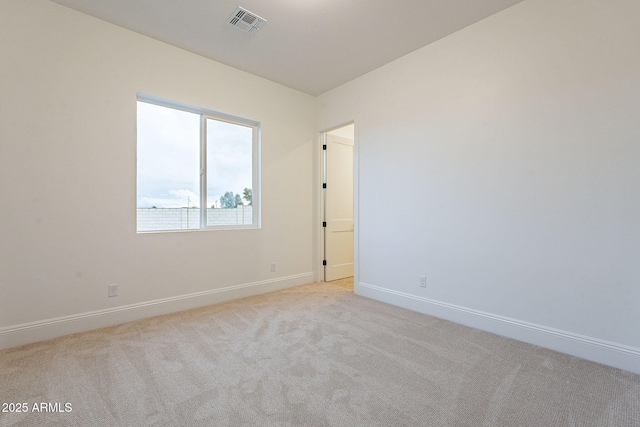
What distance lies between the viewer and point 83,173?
8.58ft

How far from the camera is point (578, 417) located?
1.51 meters

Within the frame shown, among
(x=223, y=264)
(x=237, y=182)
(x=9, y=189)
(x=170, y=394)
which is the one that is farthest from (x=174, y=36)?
(x=170, y=394)

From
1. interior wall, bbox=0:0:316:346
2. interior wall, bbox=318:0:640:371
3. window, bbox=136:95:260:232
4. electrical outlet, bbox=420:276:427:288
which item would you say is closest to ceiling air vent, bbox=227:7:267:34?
interior wall, bbox=0:0:316:346

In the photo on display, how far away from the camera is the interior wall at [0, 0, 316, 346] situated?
91.5 inches

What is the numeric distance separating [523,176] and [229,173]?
3240 millimetres

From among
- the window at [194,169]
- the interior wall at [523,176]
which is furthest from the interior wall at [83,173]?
the interior wall at [523,176]

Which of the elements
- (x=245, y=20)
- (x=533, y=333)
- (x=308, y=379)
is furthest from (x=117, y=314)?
(x=533, y=333)

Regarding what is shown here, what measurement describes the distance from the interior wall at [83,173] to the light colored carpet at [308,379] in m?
0.43

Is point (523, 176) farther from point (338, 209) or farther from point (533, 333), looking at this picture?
point (338, 209)

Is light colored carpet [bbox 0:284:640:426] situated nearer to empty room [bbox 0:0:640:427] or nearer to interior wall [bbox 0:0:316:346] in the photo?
empty room [bbox 0:0:640:427]

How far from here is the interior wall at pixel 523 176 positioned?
2.02 meters

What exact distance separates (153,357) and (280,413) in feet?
3.96

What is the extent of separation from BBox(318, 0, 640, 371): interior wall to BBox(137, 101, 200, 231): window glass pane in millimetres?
2341

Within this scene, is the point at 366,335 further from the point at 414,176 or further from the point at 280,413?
the point at 414,176
